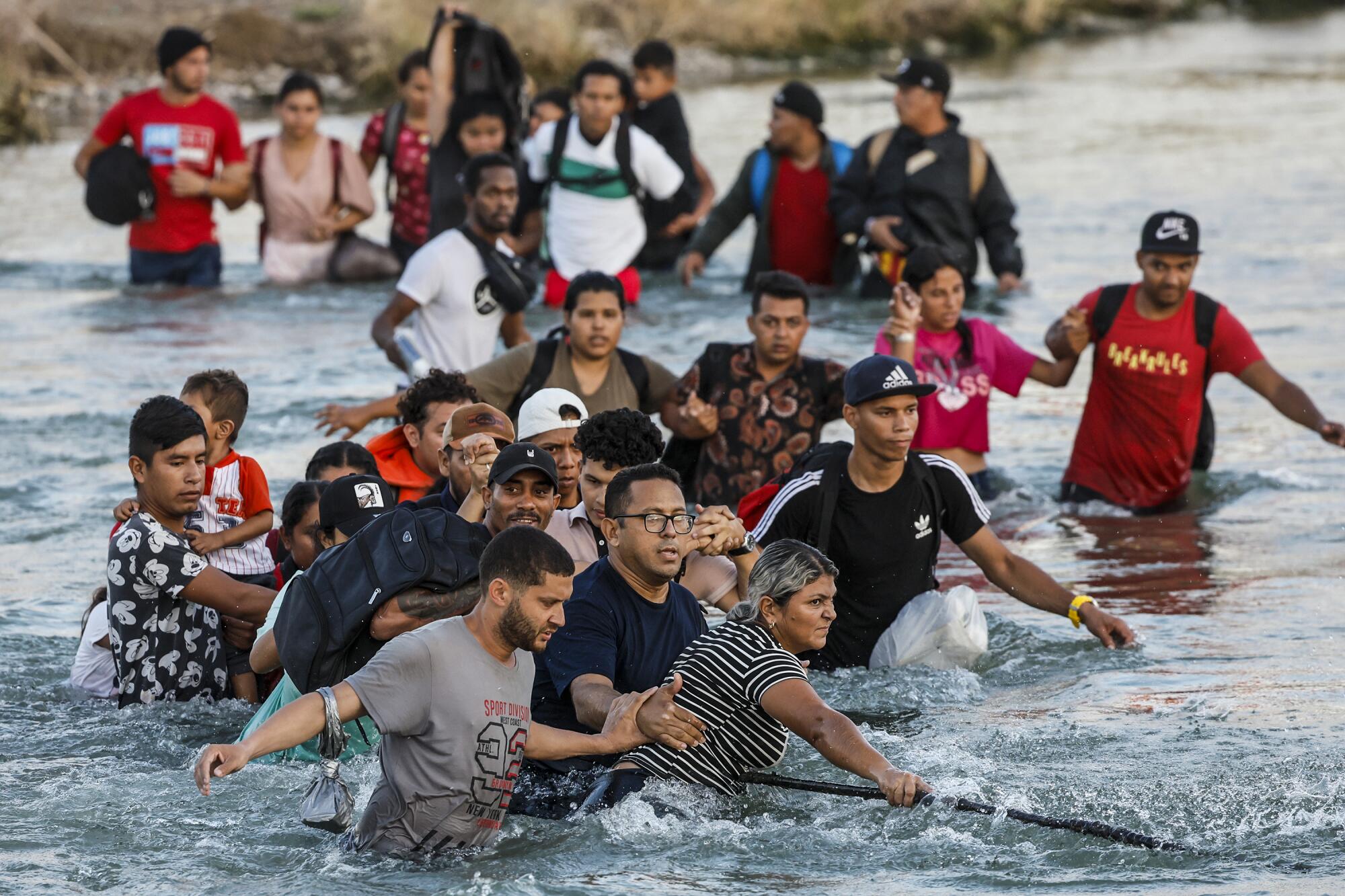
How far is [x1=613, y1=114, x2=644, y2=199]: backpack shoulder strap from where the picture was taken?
44.4 feet

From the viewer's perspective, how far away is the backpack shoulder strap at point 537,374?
8812mm

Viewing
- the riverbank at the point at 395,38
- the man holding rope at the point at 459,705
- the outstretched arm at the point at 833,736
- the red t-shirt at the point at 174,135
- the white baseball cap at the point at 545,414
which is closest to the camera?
the man holding rope at the point at 459,705

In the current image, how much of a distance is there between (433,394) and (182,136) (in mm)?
7681

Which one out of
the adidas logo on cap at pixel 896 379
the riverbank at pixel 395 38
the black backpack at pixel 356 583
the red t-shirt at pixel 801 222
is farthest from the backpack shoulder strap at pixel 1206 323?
the riverbank at pixel 395 38

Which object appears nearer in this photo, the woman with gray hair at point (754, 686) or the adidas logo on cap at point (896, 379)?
the woman with gray hair at point (754, 686)

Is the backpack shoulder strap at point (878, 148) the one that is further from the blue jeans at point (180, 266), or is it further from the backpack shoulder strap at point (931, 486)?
Answer: the backpack shoulder strap at point (931, 486)

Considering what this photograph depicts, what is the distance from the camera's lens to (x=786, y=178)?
14062mm

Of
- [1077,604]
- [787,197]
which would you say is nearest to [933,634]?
[1077,604]

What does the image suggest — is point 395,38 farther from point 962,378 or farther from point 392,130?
point 962,378

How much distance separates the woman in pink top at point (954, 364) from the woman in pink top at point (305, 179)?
6.58m

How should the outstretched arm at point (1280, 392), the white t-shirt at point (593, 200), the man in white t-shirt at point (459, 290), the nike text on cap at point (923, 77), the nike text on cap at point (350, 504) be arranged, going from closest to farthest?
the nike text on cap at point (350, 504) < the outstretched arm at point (1280, 392) < the man in white t-shirt at point (459, 290) < the nike text on cap at point (923, 77) < the white t-shirt at point (593, 200)

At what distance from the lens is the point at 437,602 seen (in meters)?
5.81

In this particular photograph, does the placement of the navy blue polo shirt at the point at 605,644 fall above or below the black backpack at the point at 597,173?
below

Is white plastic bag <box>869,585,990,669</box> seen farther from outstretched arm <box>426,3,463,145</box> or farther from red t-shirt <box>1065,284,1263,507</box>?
outstretched arm <box>426,3,463,145</box>
